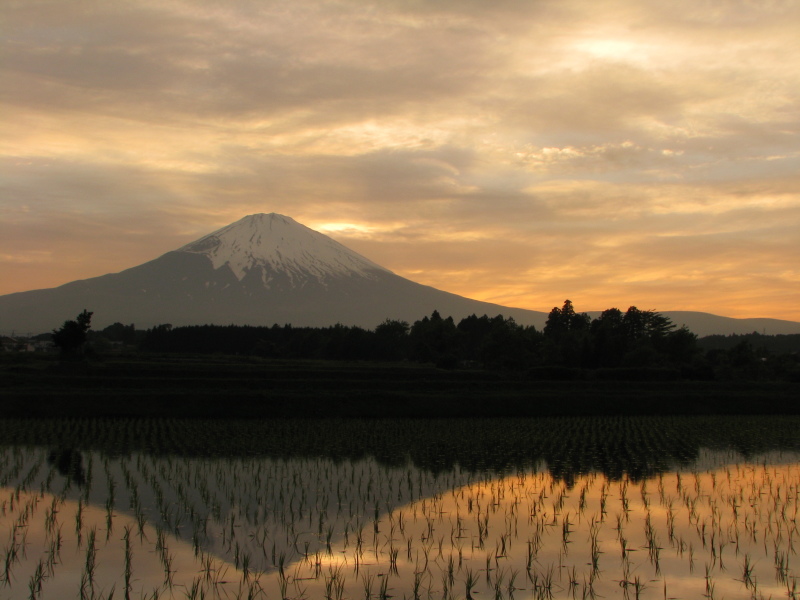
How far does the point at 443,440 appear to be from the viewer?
899 inches

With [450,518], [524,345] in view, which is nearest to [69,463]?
[450,518]

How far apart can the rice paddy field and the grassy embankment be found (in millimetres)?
7065

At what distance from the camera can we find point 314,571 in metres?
8.95

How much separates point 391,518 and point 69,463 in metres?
9.67

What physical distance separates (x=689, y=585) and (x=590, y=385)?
34.4 metres

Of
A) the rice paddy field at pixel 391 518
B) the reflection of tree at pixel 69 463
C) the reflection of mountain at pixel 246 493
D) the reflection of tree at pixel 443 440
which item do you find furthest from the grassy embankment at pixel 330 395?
the reflection of mountain at pixel 246 493

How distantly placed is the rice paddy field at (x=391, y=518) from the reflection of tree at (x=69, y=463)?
0.19ft

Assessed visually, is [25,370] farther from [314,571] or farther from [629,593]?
[629,593]

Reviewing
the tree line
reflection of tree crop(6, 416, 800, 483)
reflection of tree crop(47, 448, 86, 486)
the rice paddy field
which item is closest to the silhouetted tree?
the tree line

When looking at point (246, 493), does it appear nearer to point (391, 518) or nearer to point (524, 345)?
point (391, 518)

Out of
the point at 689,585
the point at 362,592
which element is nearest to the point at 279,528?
the point at 362,592

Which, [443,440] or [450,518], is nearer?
[450,518]

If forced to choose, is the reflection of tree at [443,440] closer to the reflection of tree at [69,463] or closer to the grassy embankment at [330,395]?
the reflection of tree at [69,463]

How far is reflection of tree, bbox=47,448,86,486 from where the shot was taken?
1577cm
